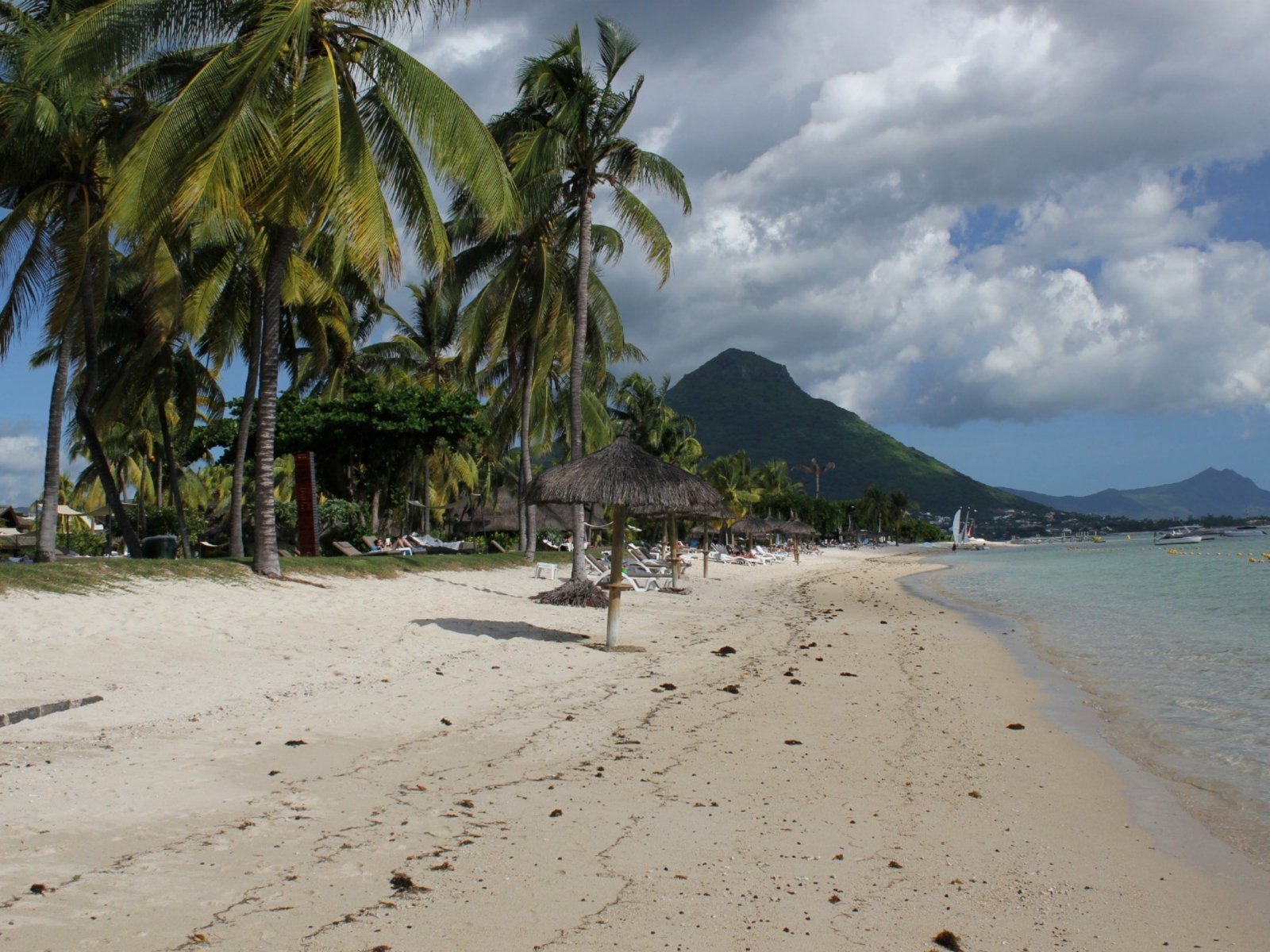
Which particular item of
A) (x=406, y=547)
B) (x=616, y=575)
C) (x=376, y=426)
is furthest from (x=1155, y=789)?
(x=376, y=426)

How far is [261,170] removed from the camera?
34.4ft

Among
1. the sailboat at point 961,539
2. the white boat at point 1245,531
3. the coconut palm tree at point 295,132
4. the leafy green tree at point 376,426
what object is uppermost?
the coconut palm tree at point 295,132

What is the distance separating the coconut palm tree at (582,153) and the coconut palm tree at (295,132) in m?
3.52

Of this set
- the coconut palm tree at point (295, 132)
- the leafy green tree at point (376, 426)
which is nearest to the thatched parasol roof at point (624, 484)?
the coconut palm tree at point (295, 132)

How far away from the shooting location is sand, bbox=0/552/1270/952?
3051 mm

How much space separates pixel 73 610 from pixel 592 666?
4.67m

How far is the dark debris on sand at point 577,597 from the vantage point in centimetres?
1386

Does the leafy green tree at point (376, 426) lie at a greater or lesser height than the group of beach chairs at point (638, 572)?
greater

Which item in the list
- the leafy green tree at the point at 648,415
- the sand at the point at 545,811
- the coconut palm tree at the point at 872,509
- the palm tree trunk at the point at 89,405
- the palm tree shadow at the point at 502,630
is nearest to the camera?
the sand at the point at 545,811

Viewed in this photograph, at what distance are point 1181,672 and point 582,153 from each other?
37.1ft

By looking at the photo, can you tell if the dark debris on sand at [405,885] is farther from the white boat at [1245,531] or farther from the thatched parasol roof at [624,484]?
the white boat at [1245,531]

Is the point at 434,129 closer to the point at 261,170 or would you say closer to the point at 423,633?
the point at 261,170

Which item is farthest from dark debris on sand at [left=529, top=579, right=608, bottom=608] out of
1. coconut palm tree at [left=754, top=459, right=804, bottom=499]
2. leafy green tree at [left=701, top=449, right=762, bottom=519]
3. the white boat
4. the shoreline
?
the white boat

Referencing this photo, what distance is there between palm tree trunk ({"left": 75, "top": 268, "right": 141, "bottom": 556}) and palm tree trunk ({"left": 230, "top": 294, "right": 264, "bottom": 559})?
5.63 ft
